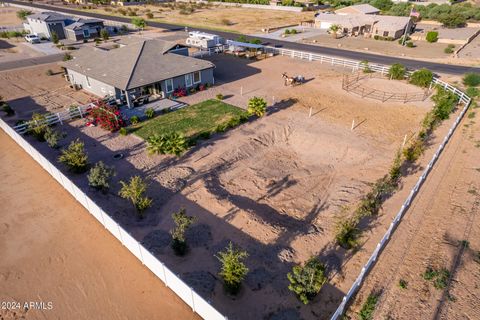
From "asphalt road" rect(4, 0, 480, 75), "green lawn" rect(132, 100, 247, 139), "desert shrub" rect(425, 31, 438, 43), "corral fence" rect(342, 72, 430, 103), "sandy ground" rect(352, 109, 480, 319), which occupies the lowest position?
"green lawn" rect(132, 100, 247, 139)

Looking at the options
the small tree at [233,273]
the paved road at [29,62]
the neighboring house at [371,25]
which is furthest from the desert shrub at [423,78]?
the paved road at [29,62]

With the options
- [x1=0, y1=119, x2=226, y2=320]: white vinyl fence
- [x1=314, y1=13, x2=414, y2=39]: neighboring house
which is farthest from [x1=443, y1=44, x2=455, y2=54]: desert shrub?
[x1=0, y1=119, x2=226, y2=320]: white vinyl fence

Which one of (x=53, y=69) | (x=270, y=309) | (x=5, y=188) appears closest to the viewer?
(x=270, y=309)

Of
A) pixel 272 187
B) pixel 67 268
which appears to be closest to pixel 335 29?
pixel 272 187

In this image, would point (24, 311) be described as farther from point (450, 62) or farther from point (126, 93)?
point (450, 62)

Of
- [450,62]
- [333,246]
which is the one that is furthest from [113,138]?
[450,62]

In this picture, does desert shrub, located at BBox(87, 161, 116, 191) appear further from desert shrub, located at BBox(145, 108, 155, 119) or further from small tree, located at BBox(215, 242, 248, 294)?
desert shrub, located at BBox(145, 108, 155, 119)

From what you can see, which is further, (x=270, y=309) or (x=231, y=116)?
(x=231, y=116)

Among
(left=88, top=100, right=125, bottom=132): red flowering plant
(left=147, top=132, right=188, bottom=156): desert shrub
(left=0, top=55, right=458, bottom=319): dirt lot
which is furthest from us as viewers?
(left=88, top=100, right=125, bottom=132): red flowering plant
